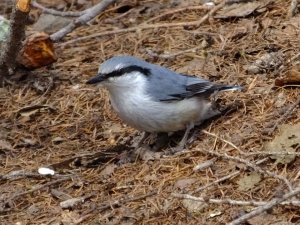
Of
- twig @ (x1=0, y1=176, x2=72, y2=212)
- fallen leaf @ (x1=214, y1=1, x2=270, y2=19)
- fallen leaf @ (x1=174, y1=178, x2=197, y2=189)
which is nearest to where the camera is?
fallen leaf @ (x1=174, y1=178, x2=197, y2=189)

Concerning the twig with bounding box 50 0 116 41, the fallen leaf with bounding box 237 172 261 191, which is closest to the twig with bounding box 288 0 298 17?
the twig with bounding box 50 0 116 41

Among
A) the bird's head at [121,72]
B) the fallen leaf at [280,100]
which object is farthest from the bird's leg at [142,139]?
the fallen leaf at [280,100]

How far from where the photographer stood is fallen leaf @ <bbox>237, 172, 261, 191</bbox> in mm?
4207

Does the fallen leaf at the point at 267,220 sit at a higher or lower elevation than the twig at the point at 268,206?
lower

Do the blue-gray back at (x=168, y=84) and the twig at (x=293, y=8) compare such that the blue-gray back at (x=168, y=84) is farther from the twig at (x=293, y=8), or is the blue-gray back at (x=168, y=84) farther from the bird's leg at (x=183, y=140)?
the twig at (x=293, y=8)

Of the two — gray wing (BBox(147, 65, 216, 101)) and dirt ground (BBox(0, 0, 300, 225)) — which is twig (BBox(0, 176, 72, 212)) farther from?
gray wing (BBox(147, 65, 216, 101))

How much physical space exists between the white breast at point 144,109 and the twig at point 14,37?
107 centimetres

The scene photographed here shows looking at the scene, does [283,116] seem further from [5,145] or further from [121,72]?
[5,145]

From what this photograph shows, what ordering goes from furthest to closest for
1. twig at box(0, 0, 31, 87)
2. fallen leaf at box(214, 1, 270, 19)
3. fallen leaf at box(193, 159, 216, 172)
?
fallen leaf at box(214, 1, 270, 19), twig at box(0, 0, 31, 87), fallen leaf at box(193, 159, 216, 172)

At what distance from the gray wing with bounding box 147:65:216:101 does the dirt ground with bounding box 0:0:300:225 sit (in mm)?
254

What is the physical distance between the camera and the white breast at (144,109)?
4938 mm

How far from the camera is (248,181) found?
4250 mm

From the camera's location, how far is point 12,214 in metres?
4.54

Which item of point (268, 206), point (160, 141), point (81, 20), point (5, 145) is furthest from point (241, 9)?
point (268, 206)
